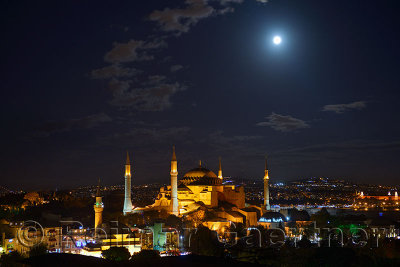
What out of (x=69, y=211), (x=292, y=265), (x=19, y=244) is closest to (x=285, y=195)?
(x=69, y=211)

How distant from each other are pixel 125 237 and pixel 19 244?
25.5 feet

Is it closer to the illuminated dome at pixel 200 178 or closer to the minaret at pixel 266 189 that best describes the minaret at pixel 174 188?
the illuminated dome at pixel 200 178

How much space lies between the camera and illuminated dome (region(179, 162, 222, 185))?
4241 centimetres

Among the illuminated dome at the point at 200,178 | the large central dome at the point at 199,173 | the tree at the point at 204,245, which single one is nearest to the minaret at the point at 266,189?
the illuminated dome at the point at 200,178

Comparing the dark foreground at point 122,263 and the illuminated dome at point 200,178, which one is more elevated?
the illuminated dome at point 200,178

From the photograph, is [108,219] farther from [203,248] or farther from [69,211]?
[69,211]

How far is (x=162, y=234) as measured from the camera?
28.8m

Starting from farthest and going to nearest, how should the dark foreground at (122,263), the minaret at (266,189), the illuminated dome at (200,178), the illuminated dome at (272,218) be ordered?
the minaret at (266,189) → the illuminated dome at (200,178) → the illuminated dome at (272,218) → the dark foreground at (122,263)

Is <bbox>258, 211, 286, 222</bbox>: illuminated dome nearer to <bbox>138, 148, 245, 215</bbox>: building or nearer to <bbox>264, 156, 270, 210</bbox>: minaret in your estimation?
<bbox>138, 148, 245, 215</bbox>: building

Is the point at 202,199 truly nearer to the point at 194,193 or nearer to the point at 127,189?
the point at 194,193

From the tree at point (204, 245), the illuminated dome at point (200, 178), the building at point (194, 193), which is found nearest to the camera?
the tree at point (204, 245)

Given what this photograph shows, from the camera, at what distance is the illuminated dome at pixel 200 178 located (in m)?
42.4

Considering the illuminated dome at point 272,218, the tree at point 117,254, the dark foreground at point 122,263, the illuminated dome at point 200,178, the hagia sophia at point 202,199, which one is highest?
the illuminated dome at point 200,178

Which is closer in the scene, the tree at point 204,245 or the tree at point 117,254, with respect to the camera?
the tree at point 117,254
